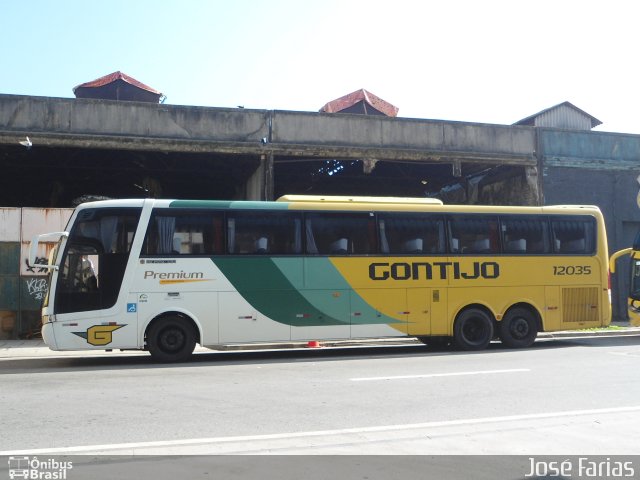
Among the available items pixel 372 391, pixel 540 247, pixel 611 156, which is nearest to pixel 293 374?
pixel 372 391

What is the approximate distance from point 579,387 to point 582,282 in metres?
6.91

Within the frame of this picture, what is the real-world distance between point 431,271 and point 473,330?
186 centimetres

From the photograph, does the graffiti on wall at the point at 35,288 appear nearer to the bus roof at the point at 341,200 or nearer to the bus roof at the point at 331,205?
the bus roof at the point at 331,205

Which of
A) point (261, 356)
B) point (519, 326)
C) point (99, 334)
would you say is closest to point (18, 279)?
point (99, 334)

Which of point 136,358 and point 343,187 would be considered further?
point 343,187

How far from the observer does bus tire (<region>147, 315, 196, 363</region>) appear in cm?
1266

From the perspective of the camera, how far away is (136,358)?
14023 millimetres

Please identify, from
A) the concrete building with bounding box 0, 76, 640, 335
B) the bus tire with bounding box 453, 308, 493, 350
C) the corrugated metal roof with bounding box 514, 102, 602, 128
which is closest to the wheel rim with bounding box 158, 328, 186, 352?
the bus tire with bounding box 453, 308, 493, 350

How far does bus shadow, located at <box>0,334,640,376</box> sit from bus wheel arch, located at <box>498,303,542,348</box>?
0.93 feet

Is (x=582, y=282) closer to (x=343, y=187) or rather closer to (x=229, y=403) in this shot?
(x=229, y=403)

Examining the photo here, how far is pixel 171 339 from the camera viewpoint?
12836mm

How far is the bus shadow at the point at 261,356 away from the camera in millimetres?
12383

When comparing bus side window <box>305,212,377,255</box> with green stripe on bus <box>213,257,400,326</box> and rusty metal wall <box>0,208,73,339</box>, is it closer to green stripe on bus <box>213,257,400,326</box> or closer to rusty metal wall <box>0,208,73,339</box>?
green stripe on bus <box>213,257,400,326</box>
